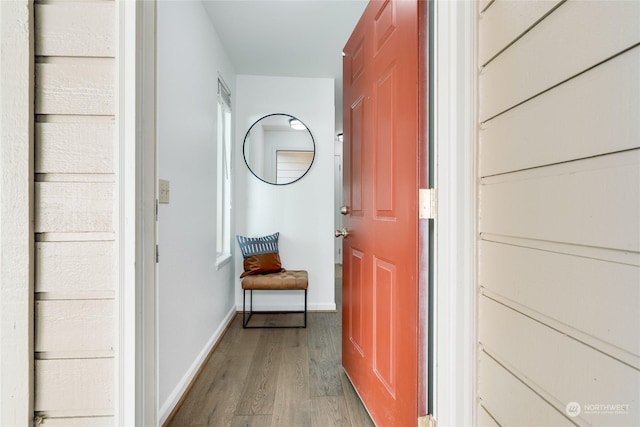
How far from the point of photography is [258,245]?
2.86 meters

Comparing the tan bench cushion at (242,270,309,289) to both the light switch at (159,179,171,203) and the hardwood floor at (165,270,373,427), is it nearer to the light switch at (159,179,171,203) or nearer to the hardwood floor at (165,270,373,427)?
the hardwood floor at (165,270,373,427)

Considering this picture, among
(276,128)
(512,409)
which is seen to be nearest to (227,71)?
(276,128)

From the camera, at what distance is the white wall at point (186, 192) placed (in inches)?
56.4

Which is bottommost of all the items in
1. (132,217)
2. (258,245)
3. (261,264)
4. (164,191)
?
(261,264)

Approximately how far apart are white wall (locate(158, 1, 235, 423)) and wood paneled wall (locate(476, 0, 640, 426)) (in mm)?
1352

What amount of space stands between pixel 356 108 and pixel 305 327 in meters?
1.91

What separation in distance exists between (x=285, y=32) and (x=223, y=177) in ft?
4.23

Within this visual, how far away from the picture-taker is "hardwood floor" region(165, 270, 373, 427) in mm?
1444

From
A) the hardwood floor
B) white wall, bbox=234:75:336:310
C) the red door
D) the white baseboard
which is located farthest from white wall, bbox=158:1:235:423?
the red door

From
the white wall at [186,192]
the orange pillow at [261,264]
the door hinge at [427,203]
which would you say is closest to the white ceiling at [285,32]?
the white wall at [186,192]

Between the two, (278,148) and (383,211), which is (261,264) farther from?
(383,211)

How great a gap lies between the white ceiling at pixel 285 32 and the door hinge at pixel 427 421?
2.23 metres

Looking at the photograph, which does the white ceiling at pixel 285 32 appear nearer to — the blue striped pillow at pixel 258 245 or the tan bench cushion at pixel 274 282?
the blue striped pillow at pixel 258 245

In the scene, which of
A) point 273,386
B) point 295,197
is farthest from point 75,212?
point 295,197
